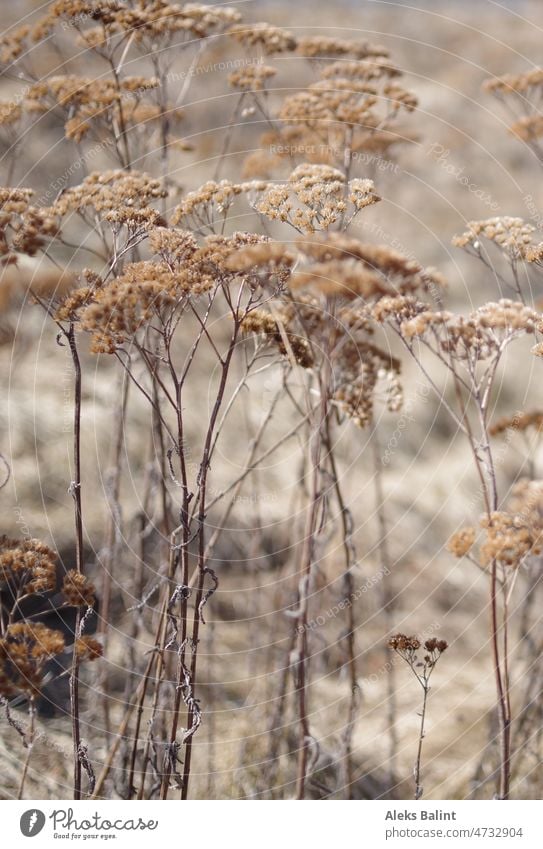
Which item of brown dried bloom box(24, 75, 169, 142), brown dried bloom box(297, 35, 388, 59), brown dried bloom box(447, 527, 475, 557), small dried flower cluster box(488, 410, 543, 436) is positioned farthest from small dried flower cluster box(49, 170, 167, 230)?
small dried flower cluster box(488, 410, 543, 436)

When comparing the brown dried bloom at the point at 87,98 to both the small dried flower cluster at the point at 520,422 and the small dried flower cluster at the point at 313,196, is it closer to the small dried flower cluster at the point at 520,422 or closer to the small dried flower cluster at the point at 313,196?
the small dried flower cluster at the point at 313,196

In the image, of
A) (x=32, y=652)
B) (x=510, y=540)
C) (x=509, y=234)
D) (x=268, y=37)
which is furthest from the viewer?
(x=268, y=37)

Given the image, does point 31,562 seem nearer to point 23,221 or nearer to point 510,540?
point 23,221

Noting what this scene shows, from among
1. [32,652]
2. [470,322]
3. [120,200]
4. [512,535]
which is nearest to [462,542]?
[512,535]

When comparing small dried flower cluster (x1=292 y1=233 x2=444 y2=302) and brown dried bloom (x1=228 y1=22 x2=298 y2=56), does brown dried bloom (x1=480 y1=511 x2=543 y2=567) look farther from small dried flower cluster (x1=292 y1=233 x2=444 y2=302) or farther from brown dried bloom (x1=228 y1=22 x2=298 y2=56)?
brown dried bloom (x1=228 y1=22 x2=298 y2=56)

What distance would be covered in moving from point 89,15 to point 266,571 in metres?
4.35

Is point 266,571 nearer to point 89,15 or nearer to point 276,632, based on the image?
point 276,632

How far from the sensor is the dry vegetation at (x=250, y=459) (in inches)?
99.8
